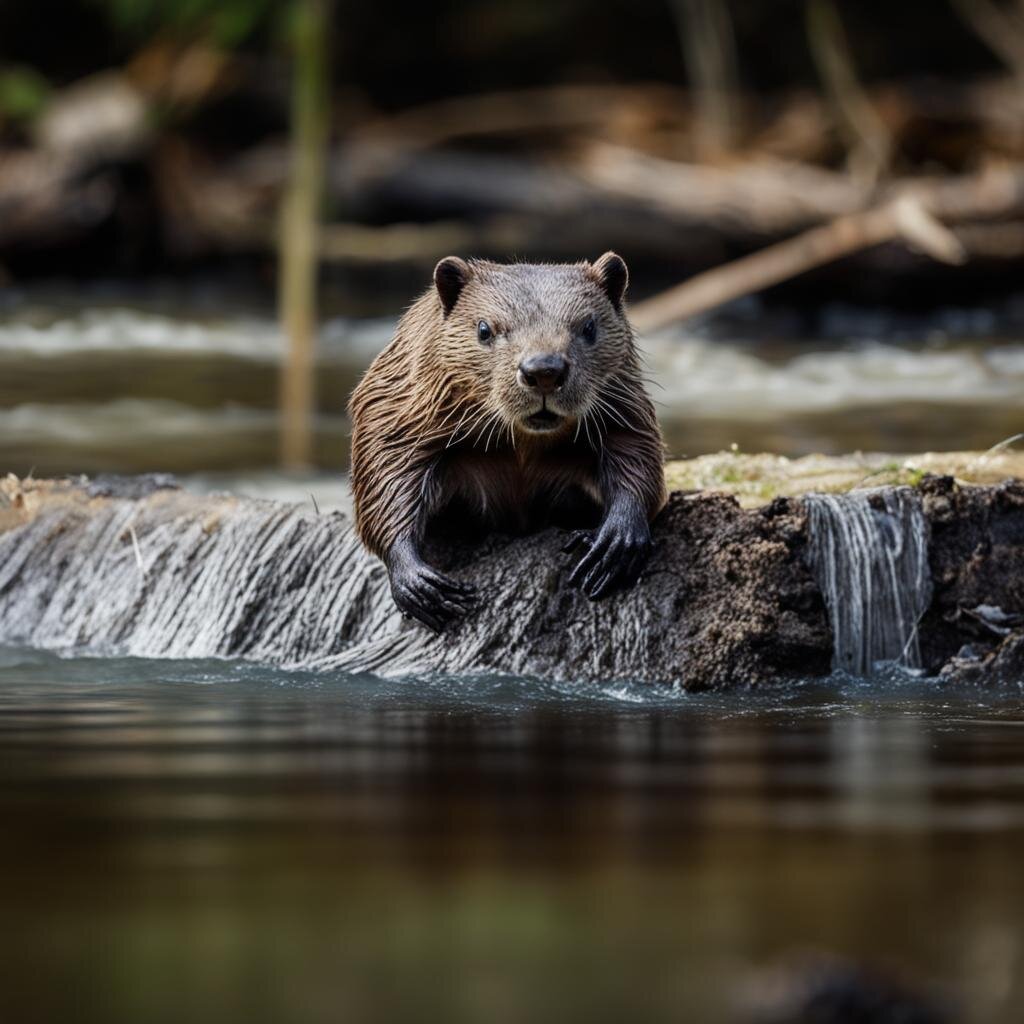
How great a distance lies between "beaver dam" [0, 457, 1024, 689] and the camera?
668 centimetres

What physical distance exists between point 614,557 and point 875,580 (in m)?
1.16

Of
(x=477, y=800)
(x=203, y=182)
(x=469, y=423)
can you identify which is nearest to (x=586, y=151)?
(x=203, y=182)

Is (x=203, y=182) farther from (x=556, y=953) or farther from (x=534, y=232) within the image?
(x=556, y=953)

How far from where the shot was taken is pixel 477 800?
4004 mm

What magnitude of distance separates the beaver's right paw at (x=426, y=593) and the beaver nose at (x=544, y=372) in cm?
89

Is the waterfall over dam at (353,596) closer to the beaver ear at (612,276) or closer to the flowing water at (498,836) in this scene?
the flowing water at (498,836)

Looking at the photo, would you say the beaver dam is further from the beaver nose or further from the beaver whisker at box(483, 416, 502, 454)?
the beaver nose

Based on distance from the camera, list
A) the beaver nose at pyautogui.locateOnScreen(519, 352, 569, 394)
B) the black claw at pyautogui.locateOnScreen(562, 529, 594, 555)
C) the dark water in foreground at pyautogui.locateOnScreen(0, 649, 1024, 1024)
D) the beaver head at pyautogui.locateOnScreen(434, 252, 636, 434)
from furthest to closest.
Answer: the black claw at pyautogui.locateOnScreen(562, 529, 594, 555) < the beaver head at pyautogui.locateOnScreen(434, 252, 636, 434) < the beaver nose at pyautogui.locateOnScreen(519, 352, 569, 394) < the dark water in foreground at pyautogui.locateOnScreen(0, 649, 1024, 1024)

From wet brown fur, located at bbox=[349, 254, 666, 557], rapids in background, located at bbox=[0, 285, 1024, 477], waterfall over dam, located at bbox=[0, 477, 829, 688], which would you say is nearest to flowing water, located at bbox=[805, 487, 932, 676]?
waterfall over dam, located at bbox=[0, 477, 829, 688]

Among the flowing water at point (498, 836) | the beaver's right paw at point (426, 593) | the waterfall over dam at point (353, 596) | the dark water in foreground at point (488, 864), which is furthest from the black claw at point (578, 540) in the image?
the dark water in foreground at point (488, 864)

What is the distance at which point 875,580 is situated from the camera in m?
7.12

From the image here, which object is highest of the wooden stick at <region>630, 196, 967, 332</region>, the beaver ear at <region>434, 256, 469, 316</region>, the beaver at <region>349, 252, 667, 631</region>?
the wooden stick at <region>630, 196, 967, 332</region>

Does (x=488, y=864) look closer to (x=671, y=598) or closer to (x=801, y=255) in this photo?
(x=671, y=598)

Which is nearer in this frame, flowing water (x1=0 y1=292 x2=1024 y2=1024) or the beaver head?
flowing water (x1=0 y1=292 x2=1024 y2=1024)
